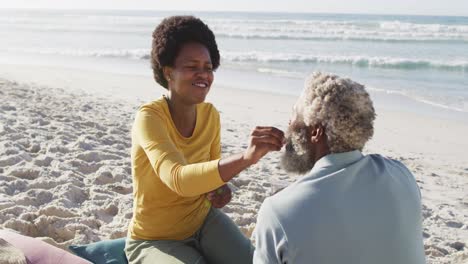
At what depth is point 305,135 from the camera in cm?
221

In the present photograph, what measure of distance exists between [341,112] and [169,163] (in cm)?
91

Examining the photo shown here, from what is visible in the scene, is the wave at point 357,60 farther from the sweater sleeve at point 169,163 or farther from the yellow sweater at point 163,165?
the sweater sleeve at point 169,163

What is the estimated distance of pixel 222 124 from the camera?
886cm

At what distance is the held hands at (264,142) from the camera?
2332 millimetres

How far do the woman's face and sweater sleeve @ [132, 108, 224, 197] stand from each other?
231 mm

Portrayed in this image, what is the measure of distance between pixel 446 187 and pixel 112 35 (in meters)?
24.0

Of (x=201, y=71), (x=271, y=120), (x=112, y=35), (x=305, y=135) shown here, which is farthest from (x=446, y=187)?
(x=112, y=35)

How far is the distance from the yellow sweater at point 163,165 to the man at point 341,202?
759mm

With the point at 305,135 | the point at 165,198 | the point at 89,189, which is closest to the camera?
the point at 305,135

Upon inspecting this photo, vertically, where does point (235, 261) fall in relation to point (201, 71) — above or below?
below

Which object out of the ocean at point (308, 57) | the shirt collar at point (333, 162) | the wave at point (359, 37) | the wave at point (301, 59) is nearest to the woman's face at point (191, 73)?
the shirt collar at point (333, 162)

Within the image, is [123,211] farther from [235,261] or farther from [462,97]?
[462,97]

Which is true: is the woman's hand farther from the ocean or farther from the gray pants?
the ocean

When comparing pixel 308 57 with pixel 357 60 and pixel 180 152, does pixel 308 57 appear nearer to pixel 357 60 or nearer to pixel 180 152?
pixel 357 60
